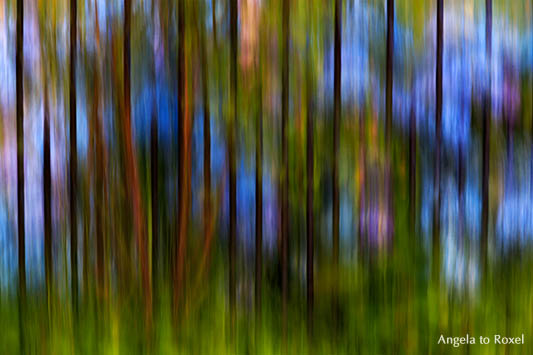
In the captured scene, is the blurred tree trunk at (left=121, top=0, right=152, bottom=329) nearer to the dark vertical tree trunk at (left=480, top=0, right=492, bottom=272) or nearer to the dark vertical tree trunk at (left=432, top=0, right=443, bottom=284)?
the dark vertical tree trunk at (left=432, top=0, right=443, bottom=284)

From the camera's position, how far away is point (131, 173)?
4.92 ft

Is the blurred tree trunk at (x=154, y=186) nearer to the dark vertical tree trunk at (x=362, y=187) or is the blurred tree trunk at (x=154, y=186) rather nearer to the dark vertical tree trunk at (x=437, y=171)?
the dark vertical tree trunk at (x=362, y=187)

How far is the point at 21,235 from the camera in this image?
1.51 metres

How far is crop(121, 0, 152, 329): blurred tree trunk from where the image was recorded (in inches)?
59.0

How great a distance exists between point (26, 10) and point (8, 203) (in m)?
0.40

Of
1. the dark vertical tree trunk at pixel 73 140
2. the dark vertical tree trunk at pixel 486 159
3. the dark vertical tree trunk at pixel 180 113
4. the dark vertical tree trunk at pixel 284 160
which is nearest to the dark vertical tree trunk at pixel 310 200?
the dark vertical tree trunk at pixel 284 160

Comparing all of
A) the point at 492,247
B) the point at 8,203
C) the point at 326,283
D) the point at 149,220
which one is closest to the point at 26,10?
the point at 8,203

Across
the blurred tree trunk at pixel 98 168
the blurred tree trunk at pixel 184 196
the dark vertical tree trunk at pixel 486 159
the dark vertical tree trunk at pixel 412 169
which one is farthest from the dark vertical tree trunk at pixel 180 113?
the dark vertical tree trunk at pixel 486 159

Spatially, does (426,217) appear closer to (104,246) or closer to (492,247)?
(492,247)

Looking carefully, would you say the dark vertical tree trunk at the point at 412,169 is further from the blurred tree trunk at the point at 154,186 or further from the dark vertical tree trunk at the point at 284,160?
the blurred tree trunk at the point at 154,186

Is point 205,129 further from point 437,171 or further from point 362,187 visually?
point 437,171

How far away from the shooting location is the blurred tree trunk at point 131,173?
1.50 meters

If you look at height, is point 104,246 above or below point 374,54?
below

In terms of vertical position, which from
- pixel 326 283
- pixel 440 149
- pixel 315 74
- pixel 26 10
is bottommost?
pixel 326 283
